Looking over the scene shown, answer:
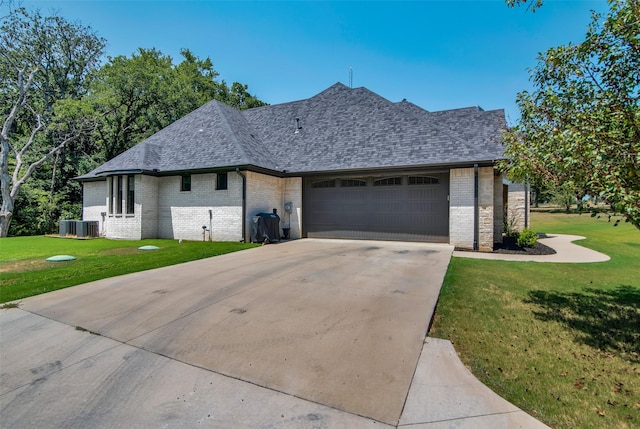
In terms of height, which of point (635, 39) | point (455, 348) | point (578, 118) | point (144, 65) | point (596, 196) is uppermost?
point (144, 65)

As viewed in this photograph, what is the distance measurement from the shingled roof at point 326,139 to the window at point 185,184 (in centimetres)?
59

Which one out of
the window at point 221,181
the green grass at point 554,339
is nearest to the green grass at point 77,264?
the window at point 221,181

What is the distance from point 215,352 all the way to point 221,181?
1107 centimetres

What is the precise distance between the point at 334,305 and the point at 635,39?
517 cm

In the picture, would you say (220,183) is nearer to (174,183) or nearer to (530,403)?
(174,183)

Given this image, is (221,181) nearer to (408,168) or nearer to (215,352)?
(408,168)

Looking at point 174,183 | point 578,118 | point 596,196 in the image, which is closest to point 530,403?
point 596,196

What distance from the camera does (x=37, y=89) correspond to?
74.5ft

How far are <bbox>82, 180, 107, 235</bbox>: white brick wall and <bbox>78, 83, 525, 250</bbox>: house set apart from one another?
0.42 ft

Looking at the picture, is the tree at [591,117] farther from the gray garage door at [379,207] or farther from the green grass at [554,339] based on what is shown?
the gray garage door at [379,207]

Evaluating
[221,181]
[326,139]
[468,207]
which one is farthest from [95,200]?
[468,207]

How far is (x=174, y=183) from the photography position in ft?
47.1

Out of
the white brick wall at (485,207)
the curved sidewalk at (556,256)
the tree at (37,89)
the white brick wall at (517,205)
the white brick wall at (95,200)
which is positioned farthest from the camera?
the tree at (37,89)

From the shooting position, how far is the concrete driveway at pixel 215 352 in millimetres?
2342
